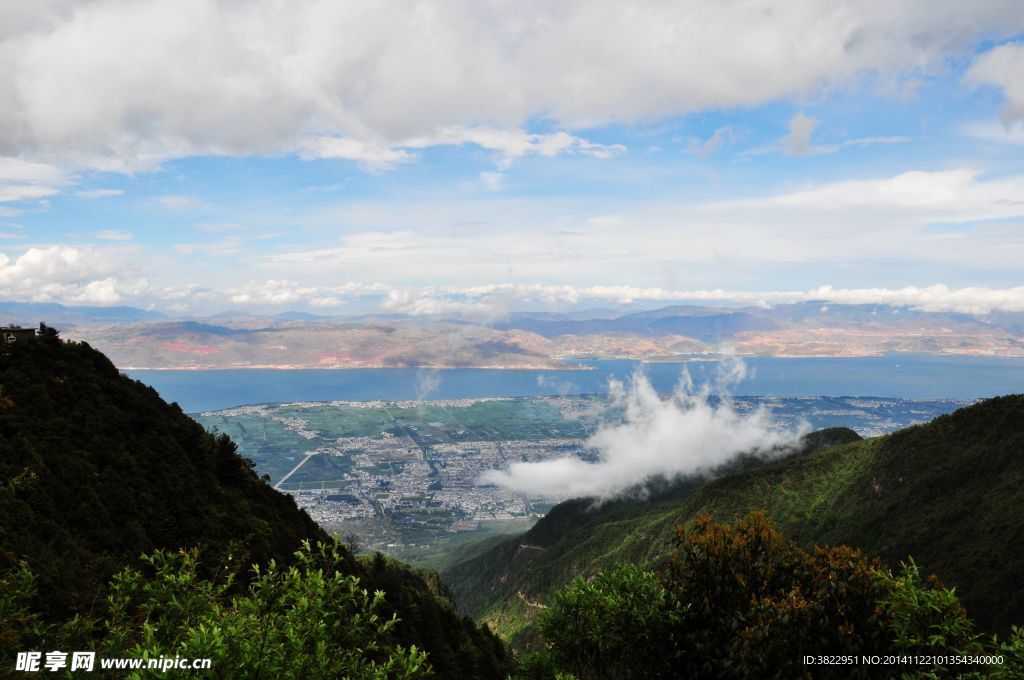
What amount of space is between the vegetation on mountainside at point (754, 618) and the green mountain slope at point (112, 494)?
8.99 m

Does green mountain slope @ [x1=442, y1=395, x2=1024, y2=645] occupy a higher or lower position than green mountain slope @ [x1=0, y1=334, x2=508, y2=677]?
lower

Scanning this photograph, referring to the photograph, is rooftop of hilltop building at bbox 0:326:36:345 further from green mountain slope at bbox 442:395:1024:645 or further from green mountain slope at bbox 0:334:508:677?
green mountain slope at bbox 442:395:1024:645


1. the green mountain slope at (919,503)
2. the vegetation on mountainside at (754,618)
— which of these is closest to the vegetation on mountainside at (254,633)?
the vegetation on mountainside at (754,618)

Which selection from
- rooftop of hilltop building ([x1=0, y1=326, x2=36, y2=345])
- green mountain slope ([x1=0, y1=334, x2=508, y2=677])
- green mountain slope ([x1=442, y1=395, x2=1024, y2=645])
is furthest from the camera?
green mountain slope ([x1=442, y1=395, x2=1024, y2=645])

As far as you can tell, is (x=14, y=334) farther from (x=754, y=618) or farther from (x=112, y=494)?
(x=754, y=618)

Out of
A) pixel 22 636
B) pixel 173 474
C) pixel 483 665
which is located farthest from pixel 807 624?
pixel 173 474

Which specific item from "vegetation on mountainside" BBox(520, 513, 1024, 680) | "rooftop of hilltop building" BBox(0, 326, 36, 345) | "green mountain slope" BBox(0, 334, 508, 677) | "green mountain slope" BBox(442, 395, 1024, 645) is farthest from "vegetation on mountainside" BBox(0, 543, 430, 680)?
"green mountain slope" BBox(442, 395, 1024, 645)

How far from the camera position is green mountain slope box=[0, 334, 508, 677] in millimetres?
26453

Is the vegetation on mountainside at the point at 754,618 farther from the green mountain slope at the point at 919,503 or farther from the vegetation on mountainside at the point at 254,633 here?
the green mountain slope at the point at 919,503

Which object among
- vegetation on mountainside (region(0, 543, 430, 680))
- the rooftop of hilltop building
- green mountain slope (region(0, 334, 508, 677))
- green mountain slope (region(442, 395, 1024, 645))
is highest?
the rooftop of hilltop building

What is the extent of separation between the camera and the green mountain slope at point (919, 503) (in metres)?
84.6

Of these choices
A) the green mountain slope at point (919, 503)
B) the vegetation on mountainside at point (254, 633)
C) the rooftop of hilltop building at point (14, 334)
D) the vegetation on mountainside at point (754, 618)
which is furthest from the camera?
the green mountain slope at point (919, 503)

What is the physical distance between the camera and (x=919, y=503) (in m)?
118

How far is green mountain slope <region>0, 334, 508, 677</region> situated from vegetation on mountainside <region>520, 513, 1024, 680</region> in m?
8.99
